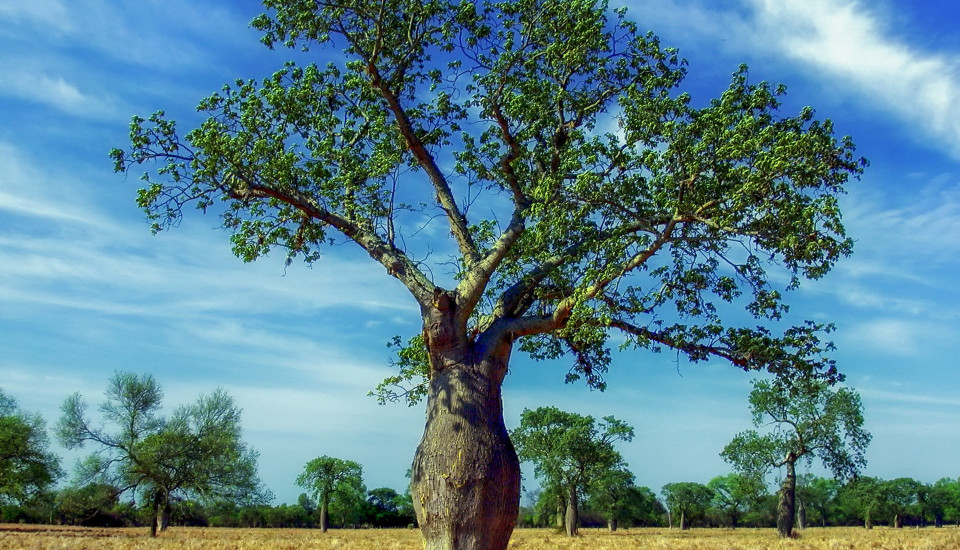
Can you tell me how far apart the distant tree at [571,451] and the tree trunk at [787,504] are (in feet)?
43.9

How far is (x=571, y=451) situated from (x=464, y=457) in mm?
40340

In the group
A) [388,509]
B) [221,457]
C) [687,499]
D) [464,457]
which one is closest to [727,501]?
[687,499]

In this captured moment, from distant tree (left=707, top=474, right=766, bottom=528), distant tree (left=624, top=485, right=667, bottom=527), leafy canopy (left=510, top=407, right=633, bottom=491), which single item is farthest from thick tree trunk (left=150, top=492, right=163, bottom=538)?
distant tree (left=707, top=474, right=766, bottom=528)

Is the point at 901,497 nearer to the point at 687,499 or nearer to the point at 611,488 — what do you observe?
the point at 687,499

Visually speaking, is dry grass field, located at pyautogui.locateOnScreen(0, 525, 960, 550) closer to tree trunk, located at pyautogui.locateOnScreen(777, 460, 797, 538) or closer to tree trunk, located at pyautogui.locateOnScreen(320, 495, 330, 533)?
tree trunk, located at pyautogui.locateOnScreen(777, 460, 797, 538)

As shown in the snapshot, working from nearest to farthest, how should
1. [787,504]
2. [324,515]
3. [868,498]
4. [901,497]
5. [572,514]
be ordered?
[787,504], [572,514], [324,515], [868,498], [901,497]

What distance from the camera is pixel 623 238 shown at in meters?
13.3

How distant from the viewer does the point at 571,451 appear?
49531 mm

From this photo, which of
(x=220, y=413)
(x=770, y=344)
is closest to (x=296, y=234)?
(x=770, y=344)

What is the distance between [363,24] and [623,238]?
671 centimetres

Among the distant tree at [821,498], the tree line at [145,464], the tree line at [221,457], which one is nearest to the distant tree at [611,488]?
Result: the tree line at [221,457]

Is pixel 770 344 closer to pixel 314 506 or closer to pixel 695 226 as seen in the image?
pixel 695 226

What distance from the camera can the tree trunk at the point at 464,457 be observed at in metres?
10.8

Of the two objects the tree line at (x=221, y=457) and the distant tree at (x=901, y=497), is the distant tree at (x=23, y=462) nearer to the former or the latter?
the tree line at (x=221, y=457)
